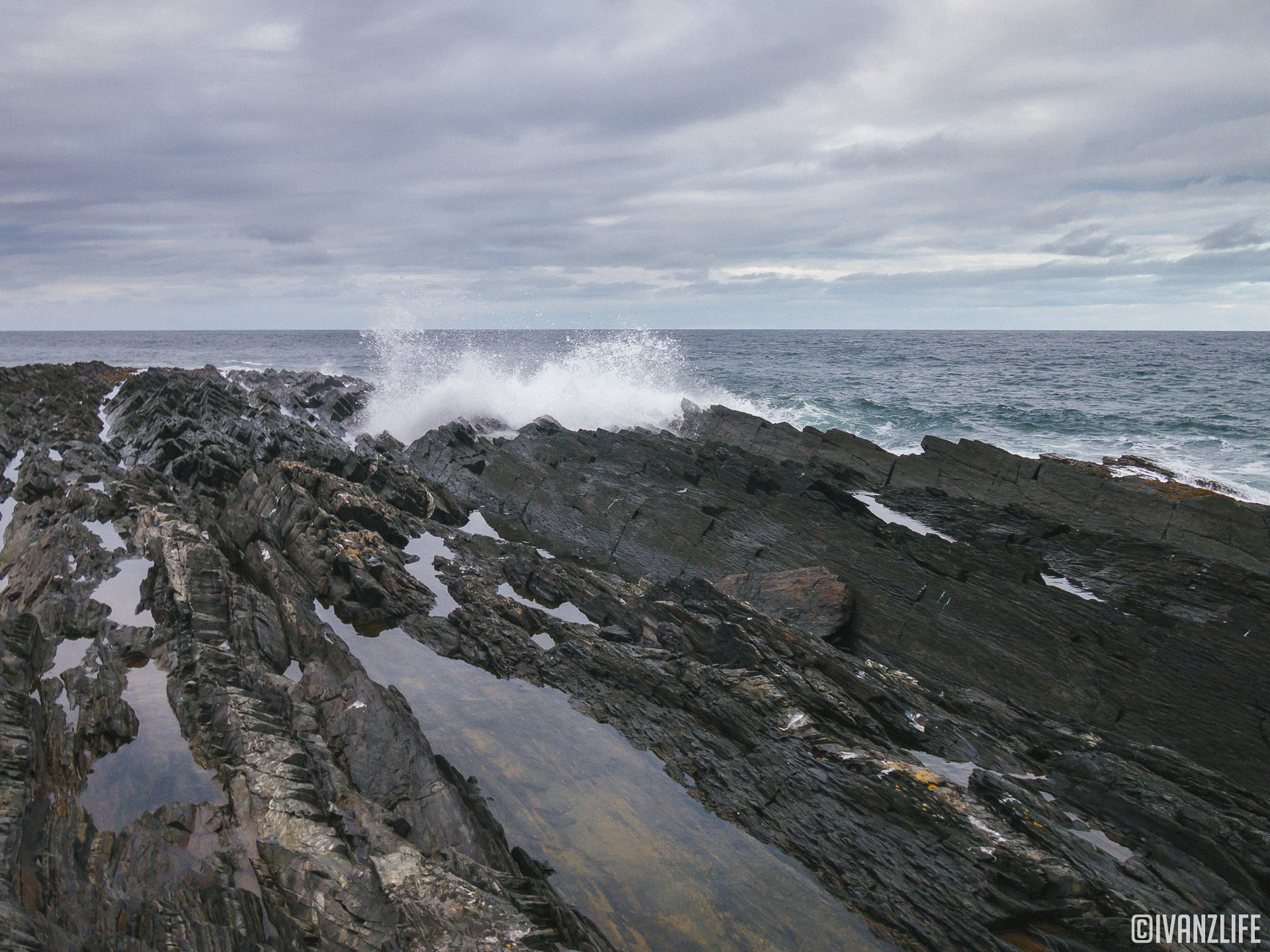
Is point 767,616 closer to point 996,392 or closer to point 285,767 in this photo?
point 285,767

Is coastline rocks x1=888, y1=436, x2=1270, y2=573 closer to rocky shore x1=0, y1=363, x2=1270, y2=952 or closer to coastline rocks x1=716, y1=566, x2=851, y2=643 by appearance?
rocky shore x1=0, y1=363, x2=1270, y2=952

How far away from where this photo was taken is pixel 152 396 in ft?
72.3

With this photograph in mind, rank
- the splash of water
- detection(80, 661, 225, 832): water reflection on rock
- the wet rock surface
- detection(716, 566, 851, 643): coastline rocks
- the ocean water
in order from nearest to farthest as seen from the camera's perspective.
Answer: the wet rock surface
detection(80, 661, 225, 832): water reflection on rock
detection(716, 566, 851, 643): coastline rocks
the ocean water
the splash of water

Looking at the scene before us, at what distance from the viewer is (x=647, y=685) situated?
7969mm

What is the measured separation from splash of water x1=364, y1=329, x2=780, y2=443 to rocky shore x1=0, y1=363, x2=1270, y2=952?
11.2 meters

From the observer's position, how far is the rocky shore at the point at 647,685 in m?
4.76

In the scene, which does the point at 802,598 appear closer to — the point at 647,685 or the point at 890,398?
the point at 647,685

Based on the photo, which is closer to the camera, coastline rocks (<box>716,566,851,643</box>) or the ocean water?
coastline rocks (<box>716,566,851,643</box>)

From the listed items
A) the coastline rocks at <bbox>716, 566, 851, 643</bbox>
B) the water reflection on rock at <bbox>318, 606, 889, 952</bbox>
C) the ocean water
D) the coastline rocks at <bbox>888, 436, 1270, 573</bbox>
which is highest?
the ocean water

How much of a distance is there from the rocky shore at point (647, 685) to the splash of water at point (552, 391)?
1116cm

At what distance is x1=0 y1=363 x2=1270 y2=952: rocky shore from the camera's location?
4762 millimetres

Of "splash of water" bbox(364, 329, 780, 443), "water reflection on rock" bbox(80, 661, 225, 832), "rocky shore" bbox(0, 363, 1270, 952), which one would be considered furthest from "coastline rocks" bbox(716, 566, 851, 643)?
"splash of water" bbox(364, 329, 780, 443)

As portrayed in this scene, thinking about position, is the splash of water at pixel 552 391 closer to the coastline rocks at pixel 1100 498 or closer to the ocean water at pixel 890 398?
the ocean water at pixel 890 398

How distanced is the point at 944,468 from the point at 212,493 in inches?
684
